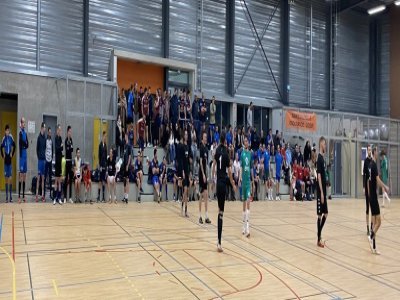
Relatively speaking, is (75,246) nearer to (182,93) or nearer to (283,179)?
(182,93)

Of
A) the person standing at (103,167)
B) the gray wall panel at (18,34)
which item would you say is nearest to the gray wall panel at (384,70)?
the person standing at (103,167)

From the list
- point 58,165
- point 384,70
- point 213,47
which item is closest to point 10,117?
point 58,165

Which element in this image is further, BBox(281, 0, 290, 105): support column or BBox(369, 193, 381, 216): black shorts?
BBox(281, 0, 290, 105): support column

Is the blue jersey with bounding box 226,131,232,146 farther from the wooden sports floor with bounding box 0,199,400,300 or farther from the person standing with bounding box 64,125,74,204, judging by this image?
the wooden sports floor with bounding box 0,199,400,300

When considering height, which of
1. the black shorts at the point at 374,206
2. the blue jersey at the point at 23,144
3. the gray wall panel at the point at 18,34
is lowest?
the black shorts at the point at 374,206

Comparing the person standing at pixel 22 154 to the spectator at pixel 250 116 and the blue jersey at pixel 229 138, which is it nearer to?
the blue jersey at pixel 229 138

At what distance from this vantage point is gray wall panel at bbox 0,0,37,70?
1845cm

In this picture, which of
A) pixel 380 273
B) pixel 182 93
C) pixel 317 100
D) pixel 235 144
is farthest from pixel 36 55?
pixel 317 100

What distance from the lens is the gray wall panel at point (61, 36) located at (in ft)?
64.0

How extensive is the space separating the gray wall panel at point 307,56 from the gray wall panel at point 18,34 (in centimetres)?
1633

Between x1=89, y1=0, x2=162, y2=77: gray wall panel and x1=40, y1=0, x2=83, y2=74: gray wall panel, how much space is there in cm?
59

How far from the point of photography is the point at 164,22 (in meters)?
23.2

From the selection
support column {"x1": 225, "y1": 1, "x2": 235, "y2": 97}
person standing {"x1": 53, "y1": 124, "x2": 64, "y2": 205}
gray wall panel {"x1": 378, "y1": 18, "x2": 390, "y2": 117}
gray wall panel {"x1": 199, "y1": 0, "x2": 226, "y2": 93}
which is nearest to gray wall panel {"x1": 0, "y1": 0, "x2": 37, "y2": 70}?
person standing {"x1": 53, "y1": 124, "x2": 64, "y2": 205}

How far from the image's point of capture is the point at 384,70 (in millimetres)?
32750
